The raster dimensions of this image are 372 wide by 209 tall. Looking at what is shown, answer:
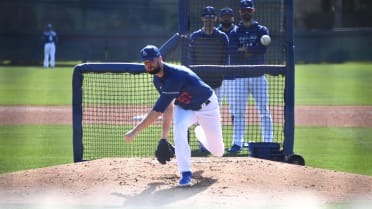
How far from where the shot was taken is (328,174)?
780 cm

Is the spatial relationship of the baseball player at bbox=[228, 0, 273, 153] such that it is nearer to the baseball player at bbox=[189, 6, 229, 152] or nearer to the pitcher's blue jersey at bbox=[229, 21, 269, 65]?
the pitcher's blue jersey at bbox=[229, 21, 269, 65]

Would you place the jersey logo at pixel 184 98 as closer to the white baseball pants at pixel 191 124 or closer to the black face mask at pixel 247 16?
the white baseball pants at pixel 191 124

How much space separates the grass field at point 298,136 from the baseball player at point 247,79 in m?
0.79

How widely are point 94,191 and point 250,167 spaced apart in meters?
1.69

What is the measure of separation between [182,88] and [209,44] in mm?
2383

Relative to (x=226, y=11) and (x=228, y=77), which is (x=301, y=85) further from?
(x=228, y=77)

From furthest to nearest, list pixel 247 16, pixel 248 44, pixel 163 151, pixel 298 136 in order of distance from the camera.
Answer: pixel 298 136
pixel 248 44
pixel 247 16
pixel 163 151

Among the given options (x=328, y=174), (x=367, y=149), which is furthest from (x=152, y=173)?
(x=367, y=149)

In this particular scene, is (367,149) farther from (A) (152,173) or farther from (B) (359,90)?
(B) (359,90)

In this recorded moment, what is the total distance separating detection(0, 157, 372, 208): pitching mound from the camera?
265 inches

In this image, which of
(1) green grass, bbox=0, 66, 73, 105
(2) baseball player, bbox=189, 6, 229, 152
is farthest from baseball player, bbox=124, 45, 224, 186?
(1) green grass, bbox=0, 66, 73, 105

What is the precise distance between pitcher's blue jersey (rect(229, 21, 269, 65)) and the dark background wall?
2143cm

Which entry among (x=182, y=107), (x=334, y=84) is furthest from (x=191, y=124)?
(x=334, y=84)

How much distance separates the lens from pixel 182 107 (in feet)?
24.0
